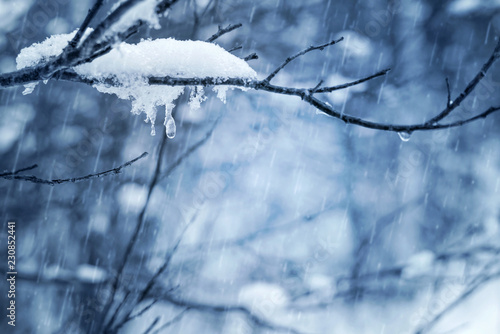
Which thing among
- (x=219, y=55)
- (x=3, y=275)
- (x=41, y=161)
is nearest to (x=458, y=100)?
(x=219, y=55)

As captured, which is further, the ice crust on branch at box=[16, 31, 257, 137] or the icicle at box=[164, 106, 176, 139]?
the icicle at box=[164, 106, 176, 139]

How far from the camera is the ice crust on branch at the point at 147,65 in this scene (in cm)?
114

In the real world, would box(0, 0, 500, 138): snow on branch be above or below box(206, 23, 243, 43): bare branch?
below

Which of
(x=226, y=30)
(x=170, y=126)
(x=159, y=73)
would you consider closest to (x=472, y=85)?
(x=226, y=30)

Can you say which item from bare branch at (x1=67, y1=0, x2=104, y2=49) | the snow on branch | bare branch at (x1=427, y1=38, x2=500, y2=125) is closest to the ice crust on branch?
the snow on branch

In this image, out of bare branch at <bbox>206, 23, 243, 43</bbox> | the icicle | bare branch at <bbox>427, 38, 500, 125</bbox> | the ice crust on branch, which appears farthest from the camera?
the icicle

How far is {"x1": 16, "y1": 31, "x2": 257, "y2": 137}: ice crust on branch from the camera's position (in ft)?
3.74

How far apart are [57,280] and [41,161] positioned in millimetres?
1639

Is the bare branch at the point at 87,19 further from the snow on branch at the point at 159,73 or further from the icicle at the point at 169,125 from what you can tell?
the icicle at the point at 169,125

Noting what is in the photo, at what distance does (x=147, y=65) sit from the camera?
1.17 metres

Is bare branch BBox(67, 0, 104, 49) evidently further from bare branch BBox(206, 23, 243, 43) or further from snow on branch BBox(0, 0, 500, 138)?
bare branch BBox(206, 23, 243, 43)

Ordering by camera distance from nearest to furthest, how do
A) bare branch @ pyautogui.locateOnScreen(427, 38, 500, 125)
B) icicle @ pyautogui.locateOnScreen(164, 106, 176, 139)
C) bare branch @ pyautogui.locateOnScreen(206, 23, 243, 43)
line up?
bare branch @ pyautogui.locateOnScreen(427, 38, 500, 125), bare branch @ pyautogui.locateOnScreen(206, 23, 243, 43), icicle @ pyautogui.locateOnScreen(164, 106, 176, 139)

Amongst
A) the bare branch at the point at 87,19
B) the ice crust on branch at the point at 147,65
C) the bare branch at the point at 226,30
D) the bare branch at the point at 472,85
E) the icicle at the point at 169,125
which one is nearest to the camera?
the bare branch at the point at 87,19

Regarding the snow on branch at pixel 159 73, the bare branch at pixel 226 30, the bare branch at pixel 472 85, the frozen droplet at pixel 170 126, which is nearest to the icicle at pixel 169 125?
the frozen droplet at pixel 170 126
